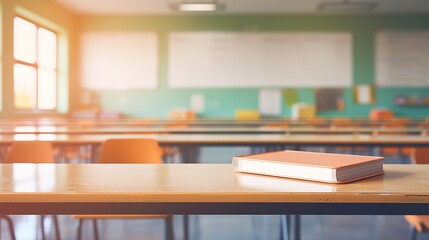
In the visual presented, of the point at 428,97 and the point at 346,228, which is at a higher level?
the point at 428,97

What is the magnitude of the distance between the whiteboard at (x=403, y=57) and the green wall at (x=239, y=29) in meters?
0.13

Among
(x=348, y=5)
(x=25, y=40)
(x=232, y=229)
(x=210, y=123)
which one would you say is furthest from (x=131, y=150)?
(x=25, y=40)

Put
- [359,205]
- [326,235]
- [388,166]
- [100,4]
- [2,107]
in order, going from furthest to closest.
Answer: [100,4] → [2,107] → [326,235] → [388,166] → [359,205]

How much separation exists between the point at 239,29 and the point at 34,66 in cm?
382

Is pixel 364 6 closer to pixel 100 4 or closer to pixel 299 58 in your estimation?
pixel 299 58

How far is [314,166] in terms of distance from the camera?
874 mm

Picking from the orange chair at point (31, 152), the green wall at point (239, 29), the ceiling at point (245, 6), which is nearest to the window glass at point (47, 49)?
the ceiling at point (245, 6)

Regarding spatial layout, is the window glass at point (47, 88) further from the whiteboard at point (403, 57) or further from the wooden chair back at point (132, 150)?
the whiteboard at point (403, 57)

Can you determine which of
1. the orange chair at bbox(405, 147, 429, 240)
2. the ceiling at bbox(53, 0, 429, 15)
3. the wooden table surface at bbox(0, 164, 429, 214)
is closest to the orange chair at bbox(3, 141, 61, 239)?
the wooden table surface at bbox(0, 164, 429, 214)

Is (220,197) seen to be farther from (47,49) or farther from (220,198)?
(47,49)

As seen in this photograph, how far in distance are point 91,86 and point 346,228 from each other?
21.6ft

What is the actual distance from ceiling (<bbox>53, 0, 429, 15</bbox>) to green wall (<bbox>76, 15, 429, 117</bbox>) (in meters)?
0.16

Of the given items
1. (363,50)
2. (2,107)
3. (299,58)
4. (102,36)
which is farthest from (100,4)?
(363,50)

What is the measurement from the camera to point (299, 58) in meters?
8.25
